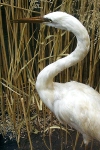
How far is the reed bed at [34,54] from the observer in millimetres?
1593

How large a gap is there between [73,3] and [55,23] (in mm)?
276

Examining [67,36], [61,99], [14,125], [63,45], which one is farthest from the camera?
[14,125]

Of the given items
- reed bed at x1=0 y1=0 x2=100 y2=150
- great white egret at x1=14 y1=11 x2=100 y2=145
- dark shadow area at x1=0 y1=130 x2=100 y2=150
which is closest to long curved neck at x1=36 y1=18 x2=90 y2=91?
great white egret at x1=14 y1=11 x2=100 y2=145

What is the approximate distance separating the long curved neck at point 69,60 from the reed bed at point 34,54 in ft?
0.48

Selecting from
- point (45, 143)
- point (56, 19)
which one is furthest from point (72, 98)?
point (45, 143)

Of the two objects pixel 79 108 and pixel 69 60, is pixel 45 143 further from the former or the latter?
pixel 69 60

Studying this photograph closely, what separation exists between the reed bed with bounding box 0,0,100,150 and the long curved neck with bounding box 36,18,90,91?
0.15 meters

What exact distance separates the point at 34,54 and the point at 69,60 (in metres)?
0.43

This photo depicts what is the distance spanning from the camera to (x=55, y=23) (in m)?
1.38

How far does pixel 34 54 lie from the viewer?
1.83 metres

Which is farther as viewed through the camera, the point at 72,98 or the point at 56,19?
the point at 72,98

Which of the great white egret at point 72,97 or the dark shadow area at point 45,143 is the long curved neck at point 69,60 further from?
the dark shadow area at point 45,143

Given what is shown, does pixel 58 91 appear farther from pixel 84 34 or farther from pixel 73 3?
pixel 73 3

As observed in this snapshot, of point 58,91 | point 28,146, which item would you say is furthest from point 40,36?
point 28,146
